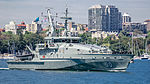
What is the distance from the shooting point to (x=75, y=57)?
274 ft

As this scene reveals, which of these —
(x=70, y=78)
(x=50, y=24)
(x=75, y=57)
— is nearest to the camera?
(x=70, y=78)

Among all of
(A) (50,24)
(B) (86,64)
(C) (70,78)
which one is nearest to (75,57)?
(B) (86,64)

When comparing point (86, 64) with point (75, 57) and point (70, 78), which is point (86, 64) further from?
point (70, 78)

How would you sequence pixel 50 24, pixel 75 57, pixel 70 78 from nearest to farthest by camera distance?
pixel 70 78
pixel 75 57
pixel 50 24

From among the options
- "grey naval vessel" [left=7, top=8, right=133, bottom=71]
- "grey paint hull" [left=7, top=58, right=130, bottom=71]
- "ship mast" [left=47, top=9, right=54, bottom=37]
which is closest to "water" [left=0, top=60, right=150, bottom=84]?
"grey paint hull" [left=7, top=58, right=130, bottom=71]

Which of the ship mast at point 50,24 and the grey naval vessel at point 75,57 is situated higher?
A: the ship mast at point 50,24

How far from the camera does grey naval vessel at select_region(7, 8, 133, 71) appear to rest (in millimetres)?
82688

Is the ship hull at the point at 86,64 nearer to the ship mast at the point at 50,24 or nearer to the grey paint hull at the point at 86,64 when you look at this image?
the grey paint hull at the point at 86,64

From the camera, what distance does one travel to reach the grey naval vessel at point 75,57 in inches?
3255

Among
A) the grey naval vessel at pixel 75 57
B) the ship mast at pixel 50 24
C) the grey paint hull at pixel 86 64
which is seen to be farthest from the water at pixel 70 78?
the ship mast at pixel 50 24

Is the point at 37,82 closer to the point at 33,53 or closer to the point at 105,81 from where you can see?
the point at 105,81

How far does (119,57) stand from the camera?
8312 cm

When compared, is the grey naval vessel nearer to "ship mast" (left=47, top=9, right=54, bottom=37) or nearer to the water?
"ship mast" (left=47, top=9, right=54, bottom=37)

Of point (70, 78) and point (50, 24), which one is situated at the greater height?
point (50, 24)
